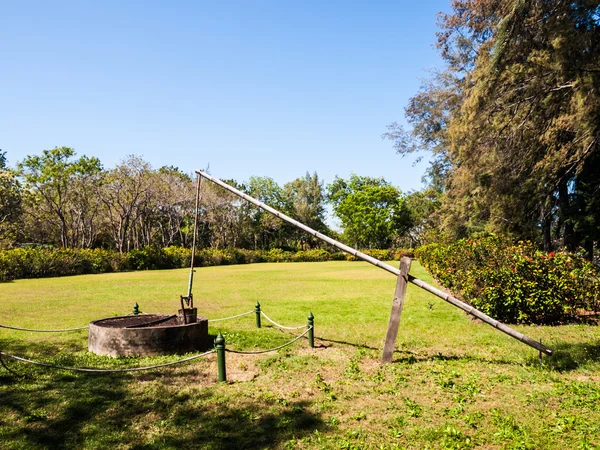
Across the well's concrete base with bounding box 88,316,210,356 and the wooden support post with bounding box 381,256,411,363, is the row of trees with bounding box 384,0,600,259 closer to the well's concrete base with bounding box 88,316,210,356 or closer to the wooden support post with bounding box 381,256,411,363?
the wooden support post with bounding box 381,256,411,363

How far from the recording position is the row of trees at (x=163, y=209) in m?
40.5

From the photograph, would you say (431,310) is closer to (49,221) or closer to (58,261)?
(58,261)

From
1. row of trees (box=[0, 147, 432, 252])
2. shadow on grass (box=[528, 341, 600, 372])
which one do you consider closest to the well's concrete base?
shadow on grass (box=[528, 341, 600, 372])

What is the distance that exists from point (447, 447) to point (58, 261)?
29619 millimetres

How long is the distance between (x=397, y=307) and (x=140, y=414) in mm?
4440

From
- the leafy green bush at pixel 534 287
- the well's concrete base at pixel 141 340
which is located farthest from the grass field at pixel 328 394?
the leafy green bush at pixel 534 287

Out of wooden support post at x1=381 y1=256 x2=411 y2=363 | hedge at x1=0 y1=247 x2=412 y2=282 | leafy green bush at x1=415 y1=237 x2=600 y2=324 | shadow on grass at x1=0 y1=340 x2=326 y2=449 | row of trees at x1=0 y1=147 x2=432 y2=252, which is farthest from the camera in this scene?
row of trees at x1=0 y1=147 x2=432 y2=252

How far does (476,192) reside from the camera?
65.2ft

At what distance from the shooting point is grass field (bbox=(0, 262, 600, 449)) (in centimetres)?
482

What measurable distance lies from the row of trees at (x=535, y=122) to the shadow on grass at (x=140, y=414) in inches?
440

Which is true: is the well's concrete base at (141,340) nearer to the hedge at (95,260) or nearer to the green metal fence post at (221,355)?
the green metal fence post at (221,355)

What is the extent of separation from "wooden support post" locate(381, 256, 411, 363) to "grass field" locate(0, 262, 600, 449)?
0.27 meters

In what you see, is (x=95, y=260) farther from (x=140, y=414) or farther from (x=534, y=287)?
(x=534, y=287)

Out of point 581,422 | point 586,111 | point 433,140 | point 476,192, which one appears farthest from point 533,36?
point 433,140
